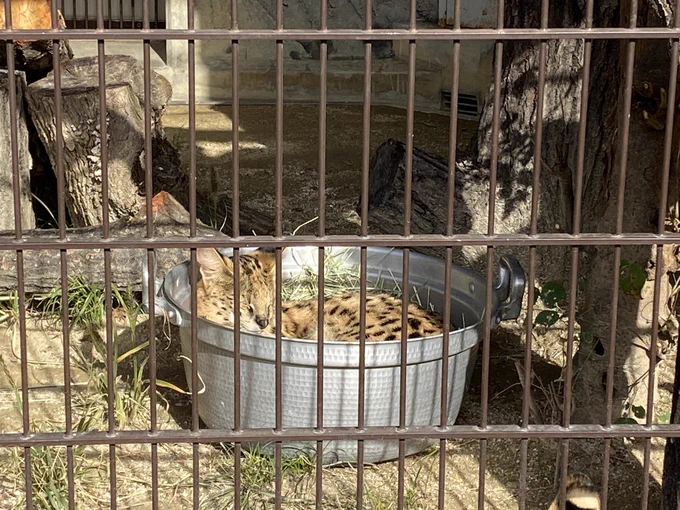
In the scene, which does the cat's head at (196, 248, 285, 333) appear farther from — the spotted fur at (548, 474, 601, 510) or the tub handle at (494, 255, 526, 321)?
the spotted fur at (548, 474, 601, 510)

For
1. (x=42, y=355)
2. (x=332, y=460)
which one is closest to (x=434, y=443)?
(x=332, y=460)

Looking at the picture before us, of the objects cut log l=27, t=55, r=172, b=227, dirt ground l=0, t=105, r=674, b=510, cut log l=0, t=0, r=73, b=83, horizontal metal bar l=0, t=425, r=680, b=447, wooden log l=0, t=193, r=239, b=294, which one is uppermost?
cut log l=0, t=0, r=73, b=83

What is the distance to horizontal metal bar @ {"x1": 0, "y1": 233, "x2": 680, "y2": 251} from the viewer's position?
257cm

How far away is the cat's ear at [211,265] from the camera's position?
4.08 meters

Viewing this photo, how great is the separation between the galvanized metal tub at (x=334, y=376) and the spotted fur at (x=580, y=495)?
1.95ft

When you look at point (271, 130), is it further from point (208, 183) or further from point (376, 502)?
point (376, 502)

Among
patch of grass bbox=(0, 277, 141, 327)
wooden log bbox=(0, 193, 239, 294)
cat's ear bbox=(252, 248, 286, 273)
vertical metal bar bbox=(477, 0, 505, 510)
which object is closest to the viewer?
vertical metal bar bbox=(477, 0, 505, 510)

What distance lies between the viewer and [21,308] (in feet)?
8.57

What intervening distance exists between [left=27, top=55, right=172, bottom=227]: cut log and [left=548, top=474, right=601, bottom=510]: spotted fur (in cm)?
301

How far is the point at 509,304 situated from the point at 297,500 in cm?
108

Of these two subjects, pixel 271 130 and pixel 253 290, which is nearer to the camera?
pixel 253 290

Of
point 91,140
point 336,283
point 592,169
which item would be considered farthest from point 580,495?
point 91,140

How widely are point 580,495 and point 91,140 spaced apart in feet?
10.5

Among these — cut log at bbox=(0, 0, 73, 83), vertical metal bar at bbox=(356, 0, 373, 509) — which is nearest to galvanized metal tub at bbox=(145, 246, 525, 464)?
vertical metal bar at bbox=(356, 0, 373, 509)
